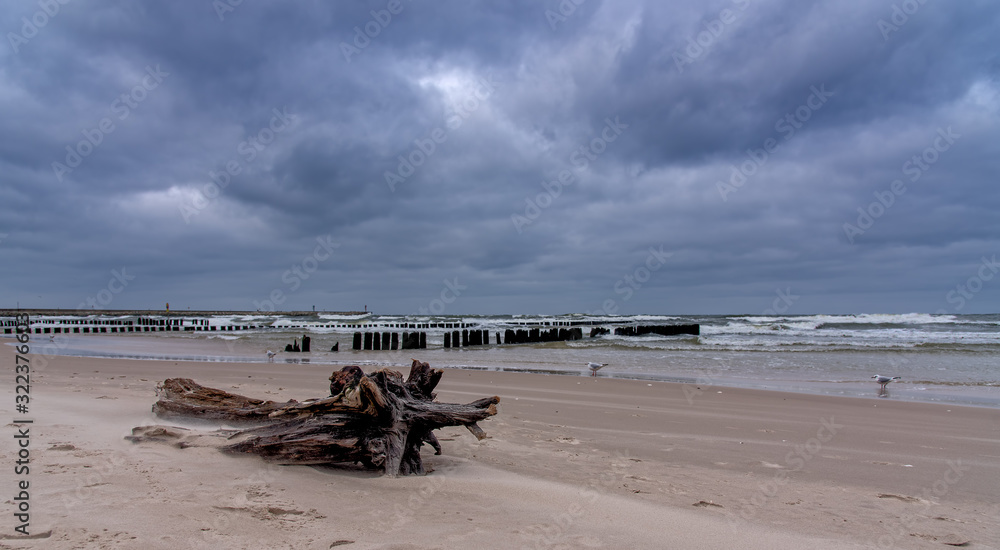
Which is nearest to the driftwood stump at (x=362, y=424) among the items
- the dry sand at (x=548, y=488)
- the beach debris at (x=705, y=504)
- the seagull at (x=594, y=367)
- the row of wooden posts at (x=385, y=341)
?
the dry sand at (x=548, y=488)

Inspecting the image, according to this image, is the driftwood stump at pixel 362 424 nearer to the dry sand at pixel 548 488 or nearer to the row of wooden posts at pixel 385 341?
the dry sand at pixel 548 488

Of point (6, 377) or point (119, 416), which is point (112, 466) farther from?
point (6, 377)

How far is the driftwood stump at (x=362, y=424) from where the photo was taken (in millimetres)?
4469

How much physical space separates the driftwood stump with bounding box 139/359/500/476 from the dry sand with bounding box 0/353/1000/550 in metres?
0.15

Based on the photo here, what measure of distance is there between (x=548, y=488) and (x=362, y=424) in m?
1.62

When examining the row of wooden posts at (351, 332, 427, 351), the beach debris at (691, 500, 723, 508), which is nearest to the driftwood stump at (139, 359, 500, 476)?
the beach debris at (691, 500, 723, 508)

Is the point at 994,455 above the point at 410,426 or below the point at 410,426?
below

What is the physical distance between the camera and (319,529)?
10.7 feet

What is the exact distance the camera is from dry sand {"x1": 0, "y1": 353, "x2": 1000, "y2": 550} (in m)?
3.25

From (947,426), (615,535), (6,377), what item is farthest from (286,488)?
(6,377)

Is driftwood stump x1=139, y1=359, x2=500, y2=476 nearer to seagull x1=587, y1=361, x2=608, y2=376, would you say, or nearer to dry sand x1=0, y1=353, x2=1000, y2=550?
dry sand x1=0, y1=353, x2=1000, y2=550

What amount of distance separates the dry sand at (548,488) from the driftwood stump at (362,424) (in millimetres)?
153

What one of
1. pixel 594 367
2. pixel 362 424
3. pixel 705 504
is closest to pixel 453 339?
pixel 594 367

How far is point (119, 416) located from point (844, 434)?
914cm
